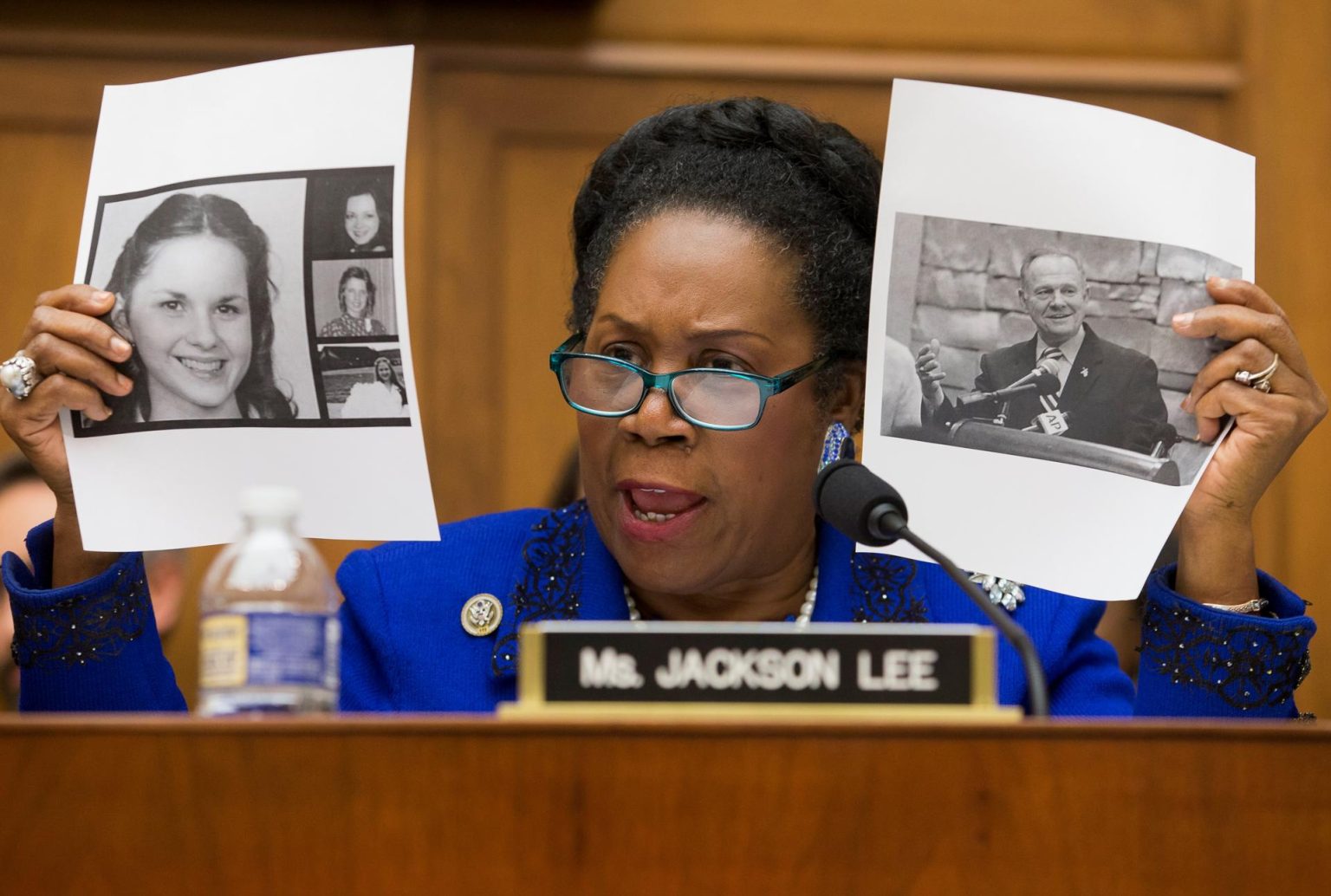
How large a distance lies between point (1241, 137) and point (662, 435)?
184 cm

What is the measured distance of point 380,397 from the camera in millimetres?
1472

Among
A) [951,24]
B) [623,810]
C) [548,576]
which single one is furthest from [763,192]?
[951,24]

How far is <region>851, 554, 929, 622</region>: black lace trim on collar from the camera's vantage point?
177 cm

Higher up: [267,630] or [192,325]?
[192,325]

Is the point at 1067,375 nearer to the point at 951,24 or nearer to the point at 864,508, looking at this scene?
the point at 864,508

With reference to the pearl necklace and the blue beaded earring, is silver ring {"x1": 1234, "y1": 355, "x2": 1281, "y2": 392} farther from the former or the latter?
the pearl necklace

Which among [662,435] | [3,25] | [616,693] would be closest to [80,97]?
[3,25]

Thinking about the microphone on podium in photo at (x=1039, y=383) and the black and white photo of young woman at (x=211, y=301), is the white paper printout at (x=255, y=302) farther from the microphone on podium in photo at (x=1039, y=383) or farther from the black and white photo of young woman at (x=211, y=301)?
the microphone on podium in photo at (x=1039, y=383)

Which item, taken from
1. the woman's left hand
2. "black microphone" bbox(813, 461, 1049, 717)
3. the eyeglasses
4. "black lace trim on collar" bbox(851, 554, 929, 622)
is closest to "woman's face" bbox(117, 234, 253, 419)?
the eyeglasses

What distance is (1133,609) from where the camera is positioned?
8.50ft

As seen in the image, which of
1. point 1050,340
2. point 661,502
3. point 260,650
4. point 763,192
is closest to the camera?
point 260,650

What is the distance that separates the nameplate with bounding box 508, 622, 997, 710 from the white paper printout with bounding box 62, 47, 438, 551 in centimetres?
57

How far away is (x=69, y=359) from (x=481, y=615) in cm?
51

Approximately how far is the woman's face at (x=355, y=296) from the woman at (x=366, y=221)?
0.04m
